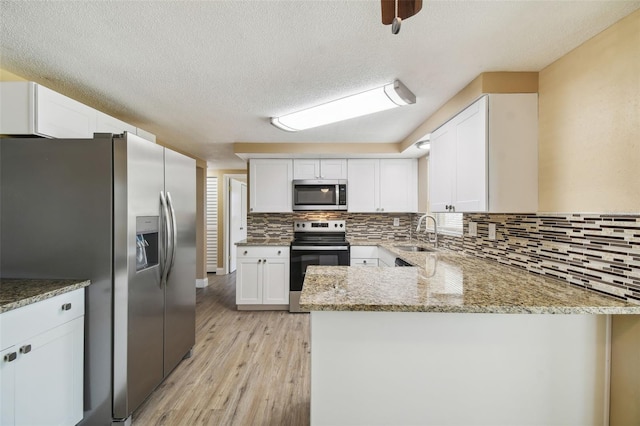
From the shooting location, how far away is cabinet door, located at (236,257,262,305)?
12.3 feet

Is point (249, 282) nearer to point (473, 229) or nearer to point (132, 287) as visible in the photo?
point (132, 287)

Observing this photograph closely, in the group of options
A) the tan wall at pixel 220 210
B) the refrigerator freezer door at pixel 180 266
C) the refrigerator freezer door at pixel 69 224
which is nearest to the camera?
the refrigerator freezer door at pixel 69 224

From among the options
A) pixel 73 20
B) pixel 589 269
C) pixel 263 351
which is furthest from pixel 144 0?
pixel 263 351

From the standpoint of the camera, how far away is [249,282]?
3.76 m

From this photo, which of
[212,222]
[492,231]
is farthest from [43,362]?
[212,222]

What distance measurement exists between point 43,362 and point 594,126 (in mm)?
2996

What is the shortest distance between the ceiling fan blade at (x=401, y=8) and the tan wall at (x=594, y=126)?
3.72 ft

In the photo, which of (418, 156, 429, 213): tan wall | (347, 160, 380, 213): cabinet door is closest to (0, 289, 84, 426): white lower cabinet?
(347, 160, 380, 213): cabinet door

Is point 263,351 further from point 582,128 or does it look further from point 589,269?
point 582,128

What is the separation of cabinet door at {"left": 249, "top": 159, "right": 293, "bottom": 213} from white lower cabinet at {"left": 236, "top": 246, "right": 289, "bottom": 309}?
23.1 inches

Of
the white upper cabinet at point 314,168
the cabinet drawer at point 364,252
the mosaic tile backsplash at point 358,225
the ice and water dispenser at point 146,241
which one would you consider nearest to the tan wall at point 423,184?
the mosaic tile backsplash at point 358,225

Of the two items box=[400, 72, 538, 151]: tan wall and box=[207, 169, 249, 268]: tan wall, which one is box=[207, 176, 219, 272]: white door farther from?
box=[400, 72, 538, 151]: tan wall

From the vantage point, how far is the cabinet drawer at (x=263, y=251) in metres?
3.76

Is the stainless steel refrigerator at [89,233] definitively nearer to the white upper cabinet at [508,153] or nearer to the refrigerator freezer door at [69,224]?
the refrigerator freezer door at [69,224]
